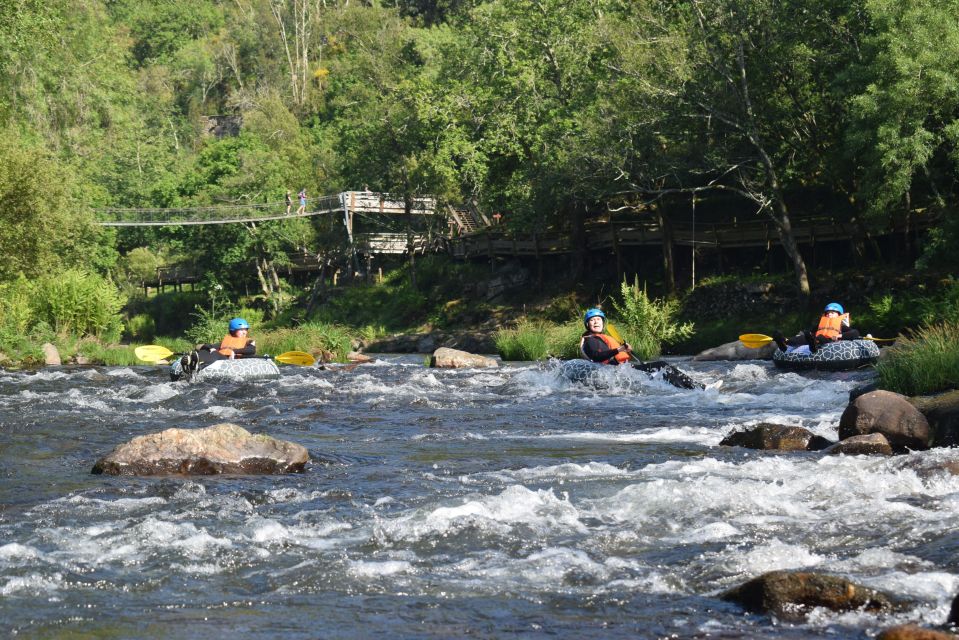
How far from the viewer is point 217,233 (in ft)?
163

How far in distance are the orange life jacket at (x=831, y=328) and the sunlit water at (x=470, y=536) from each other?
750 cm

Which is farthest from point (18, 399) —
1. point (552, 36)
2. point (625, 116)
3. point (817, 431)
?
point (552, 36)

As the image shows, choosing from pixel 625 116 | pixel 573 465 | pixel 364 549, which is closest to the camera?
pixel 364 549

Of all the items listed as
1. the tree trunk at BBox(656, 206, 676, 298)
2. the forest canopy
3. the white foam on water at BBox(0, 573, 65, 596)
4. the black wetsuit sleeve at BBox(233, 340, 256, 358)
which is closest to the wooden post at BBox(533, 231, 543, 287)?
the forest canopy

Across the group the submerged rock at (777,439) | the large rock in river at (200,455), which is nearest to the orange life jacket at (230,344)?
the large rock in river at (200,455)

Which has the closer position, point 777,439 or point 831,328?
point 777,439

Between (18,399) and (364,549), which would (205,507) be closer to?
(364,549)

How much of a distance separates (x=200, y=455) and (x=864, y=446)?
19.5 feet

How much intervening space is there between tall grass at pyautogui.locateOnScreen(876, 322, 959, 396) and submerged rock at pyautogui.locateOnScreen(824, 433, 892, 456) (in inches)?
129

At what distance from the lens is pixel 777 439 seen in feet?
37.6

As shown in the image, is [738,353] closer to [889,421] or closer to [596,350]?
[596,350]

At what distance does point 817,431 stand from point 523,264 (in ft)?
105

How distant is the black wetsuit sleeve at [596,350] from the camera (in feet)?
62.9

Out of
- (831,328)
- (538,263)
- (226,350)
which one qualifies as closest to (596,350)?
(831,328)
